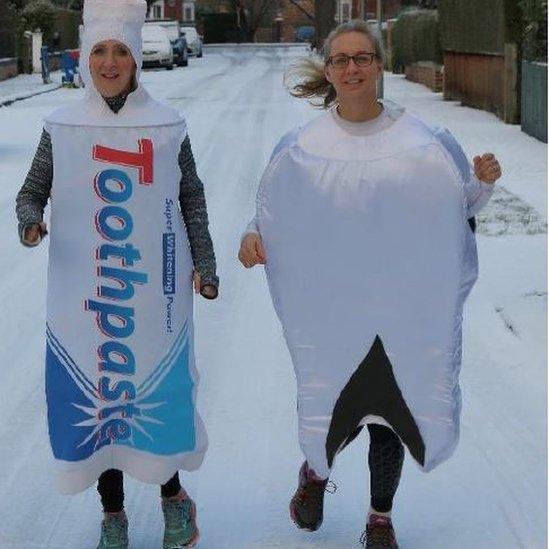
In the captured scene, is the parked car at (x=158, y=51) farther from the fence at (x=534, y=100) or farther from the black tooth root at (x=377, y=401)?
the black tooth root at (x=377, y=401)

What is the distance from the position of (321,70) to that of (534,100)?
1565cm

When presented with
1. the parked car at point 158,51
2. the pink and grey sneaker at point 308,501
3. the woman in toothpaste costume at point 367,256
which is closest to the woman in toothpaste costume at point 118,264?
the woman in toothpaste costume at point 367,256

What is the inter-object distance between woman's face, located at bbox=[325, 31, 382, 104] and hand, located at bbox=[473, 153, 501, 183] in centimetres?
37

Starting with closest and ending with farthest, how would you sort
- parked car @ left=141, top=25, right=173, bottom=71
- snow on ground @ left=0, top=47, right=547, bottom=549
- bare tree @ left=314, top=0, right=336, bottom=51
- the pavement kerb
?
snow on ground @ left=0, top=47, right=547, bottom=549 → the pavement kerb → parked car @ left=141, top=25, right=173, bottom=71 → bare tree @ left=314, top=0, right=336, bottom=51

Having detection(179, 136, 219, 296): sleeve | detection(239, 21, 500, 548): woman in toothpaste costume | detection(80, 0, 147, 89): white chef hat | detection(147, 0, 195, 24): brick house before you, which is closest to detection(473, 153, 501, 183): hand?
detection(239, 21, 500, 548): woman in toothpaste costume

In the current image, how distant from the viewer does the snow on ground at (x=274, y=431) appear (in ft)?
15.8

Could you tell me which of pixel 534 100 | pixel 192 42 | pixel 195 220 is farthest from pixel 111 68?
pixel 192 42

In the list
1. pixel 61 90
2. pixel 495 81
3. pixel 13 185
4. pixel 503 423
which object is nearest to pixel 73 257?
pixel 503 423

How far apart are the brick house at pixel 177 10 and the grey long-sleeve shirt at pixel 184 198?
8685 cm

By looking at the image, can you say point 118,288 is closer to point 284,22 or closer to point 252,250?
point 252,250

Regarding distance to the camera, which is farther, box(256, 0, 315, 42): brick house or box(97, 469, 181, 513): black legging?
box(256, 0, 315, 42): brick house

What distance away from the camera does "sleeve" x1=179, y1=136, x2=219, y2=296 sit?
171 inches

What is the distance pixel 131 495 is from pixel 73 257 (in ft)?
4.11

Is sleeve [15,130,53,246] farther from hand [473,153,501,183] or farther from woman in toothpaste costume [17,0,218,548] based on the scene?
hand [473,153,501,183]
